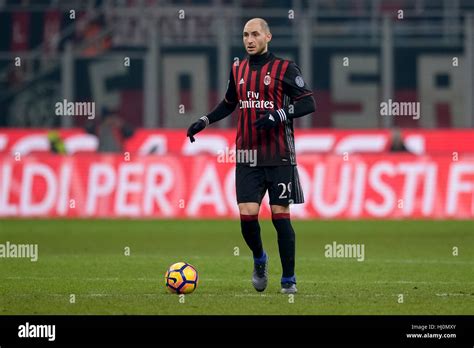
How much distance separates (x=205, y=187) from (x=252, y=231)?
11533mm

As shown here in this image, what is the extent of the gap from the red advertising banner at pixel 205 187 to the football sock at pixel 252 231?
36.2 ft

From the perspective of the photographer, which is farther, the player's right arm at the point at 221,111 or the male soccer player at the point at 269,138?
the player's right arm at the point at 221,111

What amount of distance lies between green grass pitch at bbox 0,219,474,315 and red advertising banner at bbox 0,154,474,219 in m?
0.30

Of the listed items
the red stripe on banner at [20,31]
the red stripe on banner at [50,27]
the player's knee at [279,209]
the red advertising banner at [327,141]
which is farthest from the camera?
the red stripe on banner at [20,31]

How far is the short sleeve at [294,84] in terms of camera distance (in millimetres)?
10500

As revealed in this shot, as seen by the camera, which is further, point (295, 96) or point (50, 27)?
point (50, 27)

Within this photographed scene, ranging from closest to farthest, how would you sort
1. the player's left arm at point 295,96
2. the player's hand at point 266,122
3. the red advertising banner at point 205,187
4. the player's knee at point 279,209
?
1. the player's hand at point 266,122
2. the player's left arm at point 295,96
3. the player's knee at point 279,209
4. the red advertising banner at point 205,187

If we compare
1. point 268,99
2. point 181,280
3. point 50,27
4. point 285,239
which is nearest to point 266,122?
point 268,99

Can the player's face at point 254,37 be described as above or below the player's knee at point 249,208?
above

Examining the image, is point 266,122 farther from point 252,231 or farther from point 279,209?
point 252,231

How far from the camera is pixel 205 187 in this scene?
2211cm

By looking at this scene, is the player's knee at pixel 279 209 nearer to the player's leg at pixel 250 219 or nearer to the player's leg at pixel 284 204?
the player's leg at pixel 284 204

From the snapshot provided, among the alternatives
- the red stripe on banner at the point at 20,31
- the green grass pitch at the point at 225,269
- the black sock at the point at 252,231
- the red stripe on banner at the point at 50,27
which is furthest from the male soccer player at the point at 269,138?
the red stripe on banner at the point at 20,31
